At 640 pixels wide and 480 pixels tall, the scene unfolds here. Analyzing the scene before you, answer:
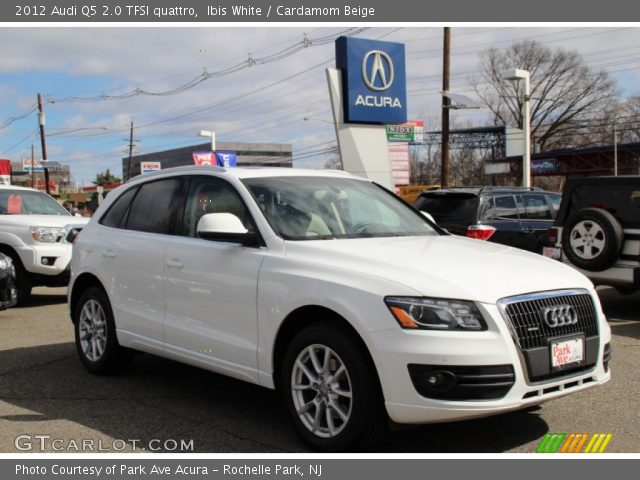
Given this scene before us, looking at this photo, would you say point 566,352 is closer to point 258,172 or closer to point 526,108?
point 258,172

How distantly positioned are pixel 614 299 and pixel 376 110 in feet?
26.5

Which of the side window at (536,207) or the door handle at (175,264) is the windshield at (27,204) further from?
the side window at (536,207)

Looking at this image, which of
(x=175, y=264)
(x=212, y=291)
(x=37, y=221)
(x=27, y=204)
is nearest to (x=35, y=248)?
(x=37, y=221)

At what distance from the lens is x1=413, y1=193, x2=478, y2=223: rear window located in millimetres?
10797

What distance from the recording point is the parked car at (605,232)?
27.7ft

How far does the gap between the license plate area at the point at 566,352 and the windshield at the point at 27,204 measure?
9.65 meters

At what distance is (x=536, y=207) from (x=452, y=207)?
77.6 inches

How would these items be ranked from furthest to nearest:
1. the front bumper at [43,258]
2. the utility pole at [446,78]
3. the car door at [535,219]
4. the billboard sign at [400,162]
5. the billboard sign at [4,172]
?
the billboard sign at [400,162], the billboard sign at [4,172], the utility pole at [446,78], the car door at [535,219], the front bumper at [43,258]

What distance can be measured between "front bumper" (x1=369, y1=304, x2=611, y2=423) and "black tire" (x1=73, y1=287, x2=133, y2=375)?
3.06 m

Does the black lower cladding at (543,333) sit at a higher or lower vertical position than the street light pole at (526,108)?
lower

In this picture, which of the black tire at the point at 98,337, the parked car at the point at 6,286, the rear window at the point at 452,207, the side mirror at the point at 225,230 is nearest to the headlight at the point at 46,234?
the parked car at the point at 6,286

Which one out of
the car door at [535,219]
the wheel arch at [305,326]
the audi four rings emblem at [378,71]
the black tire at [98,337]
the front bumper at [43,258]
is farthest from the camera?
the audi four rings emblem at [378,71]

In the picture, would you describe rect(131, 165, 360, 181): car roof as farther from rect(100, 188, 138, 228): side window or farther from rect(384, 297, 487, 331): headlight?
rect(384, 297, 487, 331): headlight

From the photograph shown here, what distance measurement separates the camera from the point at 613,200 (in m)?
8.79
